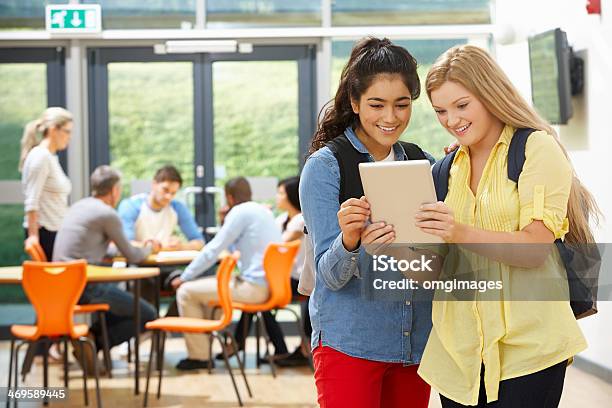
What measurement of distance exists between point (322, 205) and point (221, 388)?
165 inches

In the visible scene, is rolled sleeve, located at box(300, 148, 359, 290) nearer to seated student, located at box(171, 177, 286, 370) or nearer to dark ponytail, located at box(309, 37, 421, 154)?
dark ponytail, located at box(309, 37, 421, 154)

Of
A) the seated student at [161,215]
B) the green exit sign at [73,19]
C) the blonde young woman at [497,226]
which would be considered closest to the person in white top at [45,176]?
the seated student at [161,215]

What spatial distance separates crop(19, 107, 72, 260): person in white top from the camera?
7.34 metres

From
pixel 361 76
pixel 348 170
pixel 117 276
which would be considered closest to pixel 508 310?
pixel 348 170

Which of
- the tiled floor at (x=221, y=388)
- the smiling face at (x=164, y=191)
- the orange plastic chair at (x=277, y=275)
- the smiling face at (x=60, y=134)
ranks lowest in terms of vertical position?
the tiled floor at (x=221, y=388)

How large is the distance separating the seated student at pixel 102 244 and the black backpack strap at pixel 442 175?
4624 mm

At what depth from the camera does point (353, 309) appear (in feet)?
7.62

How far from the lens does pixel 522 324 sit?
1.97 meters

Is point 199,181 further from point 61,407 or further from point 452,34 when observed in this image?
point 61,407

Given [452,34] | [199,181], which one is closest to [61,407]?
[199,181]

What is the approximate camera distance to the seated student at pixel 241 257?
667 centimetres

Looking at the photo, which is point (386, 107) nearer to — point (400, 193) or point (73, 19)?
point (400, 193)

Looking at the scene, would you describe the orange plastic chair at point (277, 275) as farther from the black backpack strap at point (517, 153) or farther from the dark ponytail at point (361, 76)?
the black backpack strap at point (517, 153)

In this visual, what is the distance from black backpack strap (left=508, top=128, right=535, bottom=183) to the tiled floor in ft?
12.5
